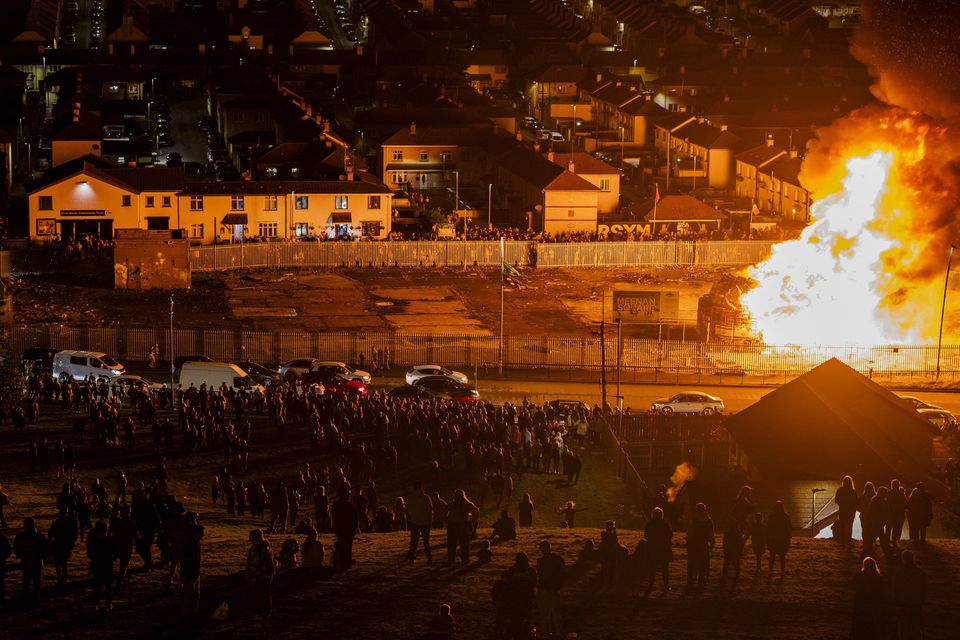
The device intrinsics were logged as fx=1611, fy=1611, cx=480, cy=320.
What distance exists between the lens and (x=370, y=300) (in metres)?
67.2

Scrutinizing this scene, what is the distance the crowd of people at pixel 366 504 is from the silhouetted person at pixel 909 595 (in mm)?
21

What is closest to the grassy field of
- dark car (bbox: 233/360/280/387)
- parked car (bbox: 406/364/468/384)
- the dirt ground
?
dark car (bbox: 233/360/280/387)

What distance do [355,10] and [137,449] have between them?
323 feet

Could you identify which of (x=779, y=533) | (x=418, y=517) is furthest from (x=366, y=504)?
(x=779, y=533)

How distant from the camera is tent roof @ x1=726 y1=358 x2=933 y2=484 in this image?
34.3m

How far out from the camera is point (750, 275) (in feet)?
206

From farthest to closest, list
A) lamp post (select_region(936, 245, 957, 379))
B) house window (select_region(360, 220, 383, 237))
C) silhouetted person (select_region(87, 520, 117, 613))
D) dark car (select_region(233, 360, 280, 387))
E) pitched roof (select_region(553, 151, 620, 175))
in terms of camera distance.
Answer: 1. pitched roof (select_region(553, 151, 620, 175))
2. house window (select_region(360, 220, 383, 237))
3. lamp post (select_region(936, 245, 957, 379))
4. dark car (select_region(233, 360, 280, 387))
5. silhouetted person (select_region(87, 520, 117, 613))

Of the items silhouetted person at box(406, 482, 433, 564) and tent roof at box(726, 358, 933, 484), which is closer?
silhouetted person at box(406, 482, 433, 564)

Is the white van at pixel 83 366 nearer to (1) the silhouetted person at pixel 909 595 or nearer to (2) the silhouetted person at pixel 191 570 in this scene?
(2) the silhouetted person at pixel 191 570

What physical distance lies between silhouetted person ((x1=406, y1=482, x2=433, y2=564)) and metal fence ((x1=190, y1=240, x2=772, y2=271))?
48.2 meters

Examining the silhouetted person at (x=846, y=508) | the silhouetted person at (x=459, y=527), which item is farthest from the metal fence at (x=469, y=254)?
the silhouetted person at (x=846, y=508)

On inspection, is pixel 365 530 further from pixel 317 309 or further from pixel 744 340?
pixel 317 309

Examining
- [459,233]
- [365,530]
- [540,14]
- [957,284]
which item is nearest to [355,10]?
[540,14]

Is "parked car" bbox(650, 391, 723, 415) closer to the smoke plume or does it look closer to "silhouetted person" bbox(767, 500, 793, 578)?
the smoke plume
